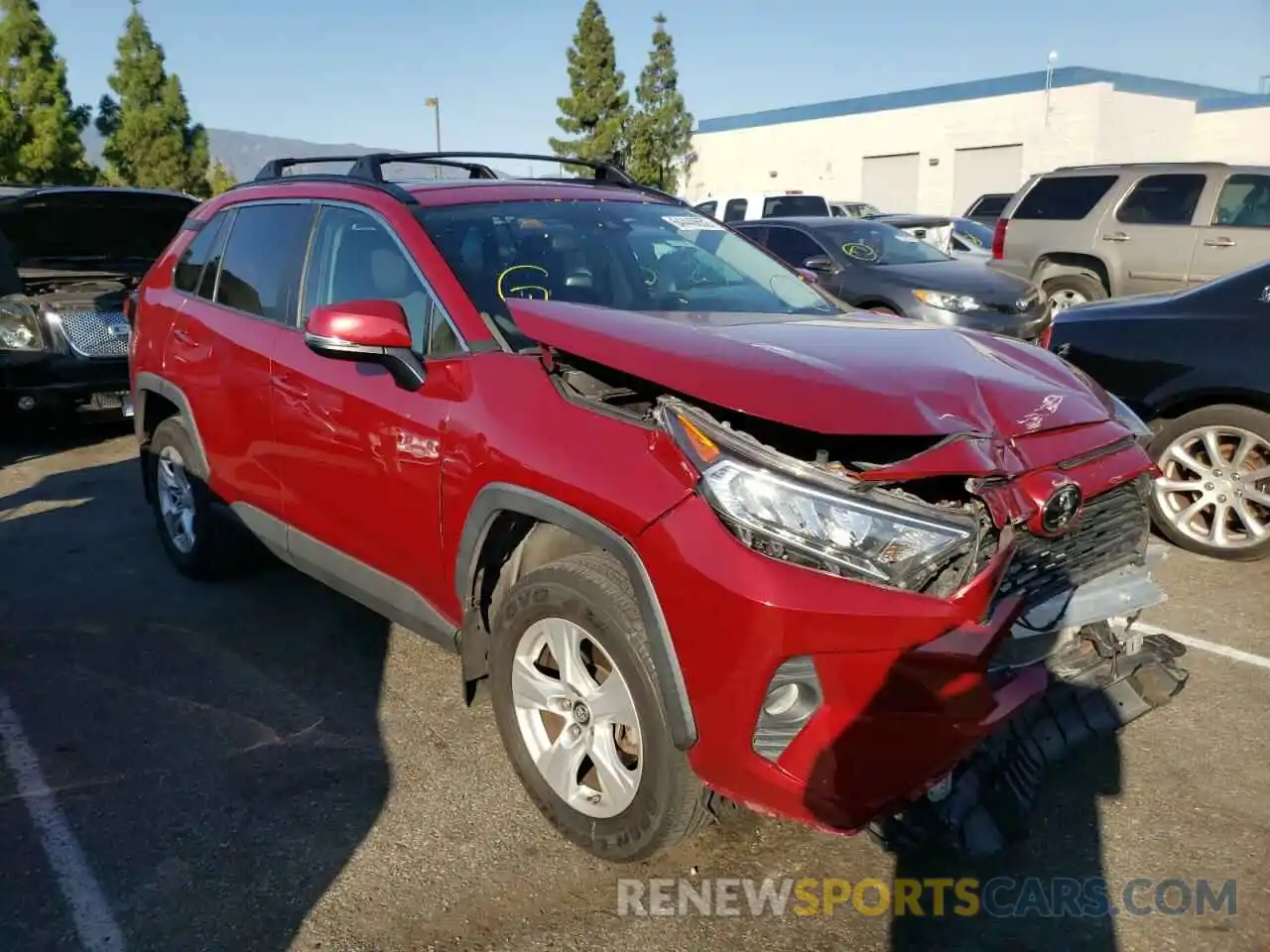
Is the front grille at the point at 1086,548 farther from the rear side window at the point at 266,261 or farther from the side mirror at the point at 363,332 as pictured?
the rear side window at the point at 266,261

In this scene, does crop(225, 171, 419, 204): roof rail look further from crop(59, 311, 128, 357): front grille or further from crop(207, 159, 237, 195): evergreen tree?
crop(207, 159, 237, 195): evergreen tree

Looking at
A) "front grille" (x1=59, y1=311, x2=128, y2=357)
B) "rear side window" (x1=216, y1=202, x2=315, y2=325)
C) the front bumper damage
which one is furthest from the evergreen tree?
the front bumper damage

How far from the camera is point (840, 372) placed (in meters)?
2.66

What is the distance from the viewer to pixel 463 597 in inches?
125

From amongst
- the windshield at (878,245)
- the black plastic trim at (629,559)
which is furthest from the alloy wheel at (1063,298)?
the black plastic trim at (629,559)

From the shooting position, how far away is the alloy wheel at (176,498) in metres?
4.95

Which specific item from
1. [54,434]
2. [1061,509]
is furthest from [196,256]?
[54,434]

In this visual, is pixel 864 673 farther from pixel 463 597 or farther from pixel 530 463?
pixel 463 597

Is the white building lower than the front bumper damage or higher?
higher

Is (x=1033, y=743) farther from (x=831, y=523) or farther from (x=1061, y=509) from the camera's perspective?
(x=831, y=523)

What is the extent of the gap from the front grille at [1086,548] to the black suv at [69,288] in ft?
22.0

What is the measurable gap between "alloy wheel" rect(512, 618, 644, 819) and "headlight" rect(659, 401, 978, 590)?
0.57 metres

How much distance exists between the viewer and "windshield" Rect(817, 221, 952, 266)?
419 inches

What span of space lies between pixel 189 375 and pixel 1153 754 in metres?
4.10
